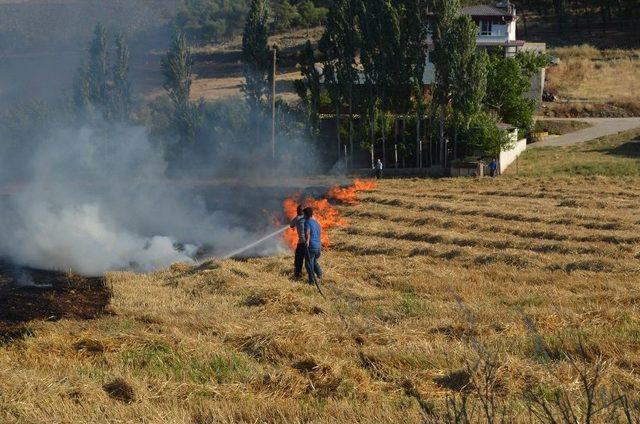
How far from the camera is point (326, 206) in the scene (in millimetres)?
32281

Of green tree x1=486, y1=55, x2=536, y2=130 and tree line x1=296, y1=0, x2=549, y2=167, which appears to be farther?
green tree x1=486, y1=55, x2=536, y2=130

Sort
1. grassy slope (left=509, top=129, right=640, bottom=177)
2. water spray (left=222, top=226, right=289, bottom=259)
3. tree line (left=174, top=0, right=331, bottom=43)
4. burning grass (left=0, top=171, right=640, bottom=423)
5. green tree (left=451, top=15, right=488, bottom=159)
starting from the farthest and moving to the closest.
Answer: tree line (left=174, top=0, right=331, bottom=43)
green tree (left=451, top=15, right=488, bottom=159)
grassy slope (left=509, top=129, right=640, bottom=177)
water spray (left=222, top=226, right=289, bottom=259)
burning grass (left=0, top=171, right=640, bottom=423)

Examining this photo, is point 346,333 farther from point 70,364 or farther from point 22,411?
point 22,411

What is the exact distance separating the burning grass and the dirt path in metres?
31.7

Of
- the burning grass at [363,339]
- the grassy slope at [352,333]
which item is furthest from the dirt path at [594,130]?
the burning grass at [363,339]

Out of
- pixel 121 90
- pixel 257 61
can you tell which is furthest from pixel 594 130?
pixel 121 90

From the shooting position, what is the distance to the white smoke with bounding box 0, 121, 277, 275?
78.9 ft

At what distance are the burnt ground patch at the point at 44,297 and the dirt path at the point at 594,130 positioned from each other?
38.7m

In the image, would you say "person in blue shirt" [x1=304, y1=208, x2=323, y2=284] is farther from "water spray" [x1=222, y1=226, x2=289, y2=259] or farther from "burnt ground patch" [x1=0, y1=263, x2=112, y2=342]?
"water spray" [x1=222, y1=226, x2=289, y2=259]

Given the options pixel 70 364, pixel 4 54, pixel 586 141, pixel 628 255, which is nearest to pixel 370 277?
pixel 628 255

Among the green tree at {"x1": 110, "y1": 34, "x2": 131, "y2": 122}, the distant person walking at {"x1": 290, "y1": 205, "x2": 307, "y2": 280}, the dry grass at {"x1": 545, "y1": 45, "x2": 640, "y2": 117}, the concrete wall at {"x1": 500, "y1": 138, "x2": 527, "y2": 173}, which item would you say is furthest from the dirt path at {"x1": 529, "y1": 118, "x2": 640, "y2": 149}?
the distant person walking at {"x1": 290, "y1": 205, "x2": 307, "y2": 280}

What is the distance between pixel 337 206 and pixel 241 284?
15.7 metres

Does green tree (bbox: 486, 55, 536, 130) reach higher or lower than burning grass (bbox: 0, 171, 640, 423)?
higher

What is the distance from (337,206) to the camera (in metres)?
33.6
